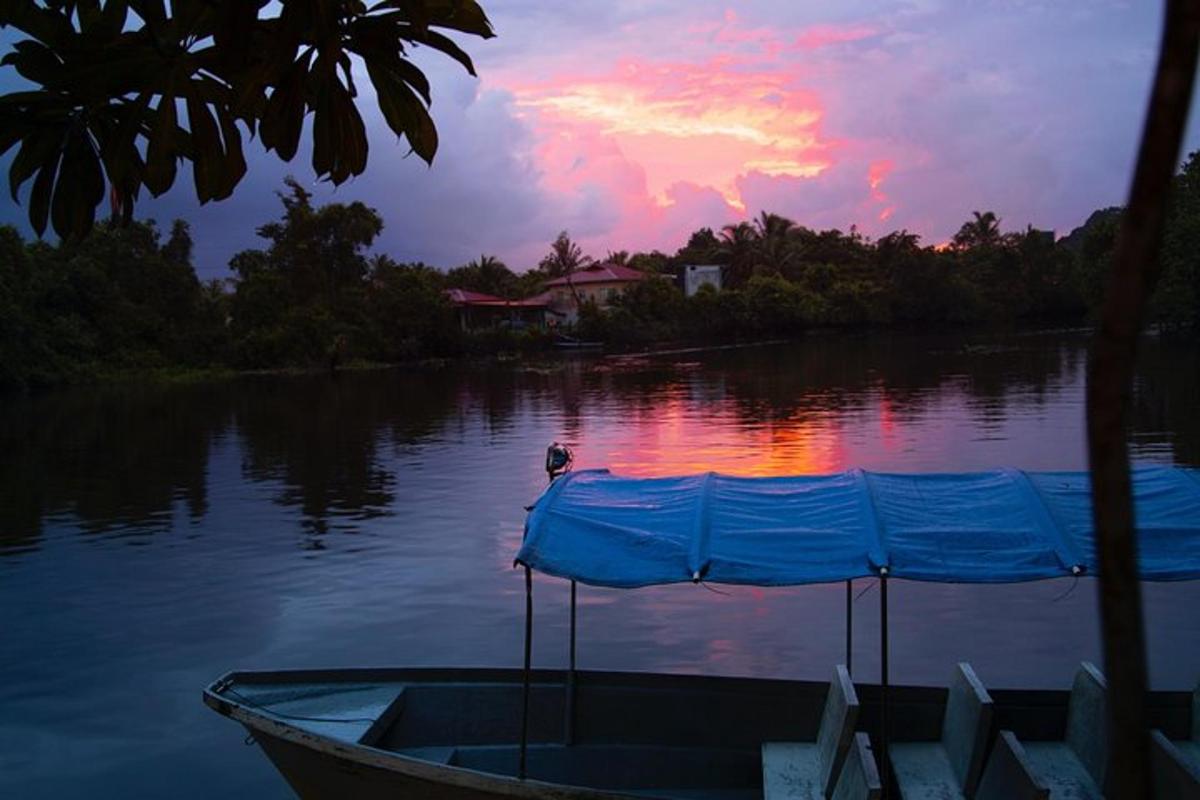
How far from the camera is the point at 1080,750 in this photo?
6082 mm

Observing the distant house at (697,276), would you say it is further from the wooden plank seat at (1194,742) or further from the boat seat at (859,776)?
the boat seat at (859,776)

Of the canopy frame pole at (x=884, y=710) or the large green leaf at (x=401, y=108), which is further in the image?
the canopy frame pole at (x=884, y=710)

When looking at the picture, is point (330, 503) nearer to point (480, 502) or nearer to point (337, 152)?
point (480, 502)

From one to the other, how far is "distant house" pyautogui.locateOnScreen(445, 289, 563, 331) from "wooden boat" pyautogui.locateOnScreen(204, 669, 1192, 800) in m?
62.7

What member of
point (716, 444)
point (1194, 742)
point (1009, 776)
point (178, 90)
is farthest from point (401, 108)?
point (716, 444)

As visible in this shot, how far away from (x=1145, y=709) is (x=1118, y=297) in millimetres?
514

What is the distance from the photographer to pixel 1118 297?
1.32 m

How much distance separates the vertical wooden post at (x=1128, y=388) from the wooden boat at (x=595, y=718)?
17.1 ft

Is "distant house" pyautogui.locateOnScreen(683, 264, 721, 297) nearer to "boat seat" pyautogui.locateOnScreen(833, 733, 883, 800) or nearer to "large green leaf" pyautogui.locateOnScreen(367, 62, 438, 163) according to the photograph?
"boat seat" pyautogui.locateOnScreen(833, 733, 883, 800)

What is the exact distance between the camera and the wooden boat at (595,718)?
20.9 ft

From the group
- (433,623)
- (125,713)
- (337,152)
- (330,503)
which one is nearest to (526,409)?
(330,503)

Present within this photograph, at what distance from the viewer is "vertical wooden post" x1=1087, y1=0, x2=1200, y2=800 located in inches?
51.1

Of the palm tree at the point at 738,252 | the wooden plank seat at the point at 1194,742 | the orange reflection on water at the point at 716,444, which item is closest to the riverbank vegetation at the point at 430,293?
the palm tree at the point at 738,252

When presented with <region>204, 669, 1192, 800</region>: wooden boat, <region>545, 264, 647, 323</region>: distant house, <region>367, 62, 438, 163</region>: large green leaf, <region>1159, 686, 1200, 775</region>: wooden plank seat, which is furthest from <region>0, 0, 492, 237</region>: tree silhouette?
<region>545, 264, 647, 323</region>: distant house
